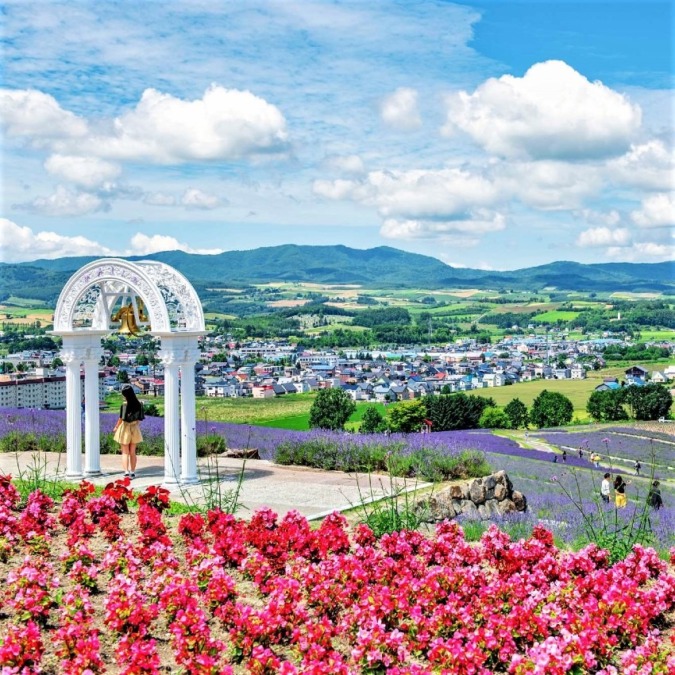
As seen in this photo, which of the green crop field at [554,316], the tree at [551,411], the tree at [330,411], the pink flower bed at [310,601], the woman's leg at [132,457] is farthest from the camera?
the green crop field at [554,316]

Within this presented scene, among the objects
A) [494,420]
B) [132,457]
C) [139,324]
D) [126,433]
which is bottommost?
[494,420]

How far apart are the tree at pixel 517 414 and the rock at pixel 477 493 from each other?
122 feet

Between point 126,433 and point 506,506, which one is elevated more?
point 126,433

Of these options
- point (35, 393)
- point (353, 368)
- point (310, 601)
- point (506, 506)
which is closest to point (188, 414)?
point (506, 506)

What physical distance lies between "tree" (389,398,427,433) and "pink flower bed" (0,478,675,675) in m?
28.3

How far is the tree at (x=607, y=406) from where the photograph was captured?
45031 mm

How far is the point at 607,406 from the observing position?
4603cm

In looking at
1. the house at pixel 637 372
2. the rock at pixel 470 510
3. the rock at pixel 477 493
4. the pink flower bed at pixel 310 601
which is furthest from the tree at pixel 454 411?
the pink flower bed at pixel 310 601

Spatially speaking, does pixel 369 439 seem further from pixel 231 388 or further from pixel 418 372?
pixel 418 372

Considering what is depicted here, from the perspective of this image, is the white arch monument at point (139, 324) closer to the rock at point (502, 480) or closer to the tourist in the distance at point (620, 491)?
the rock at point (502, 480)

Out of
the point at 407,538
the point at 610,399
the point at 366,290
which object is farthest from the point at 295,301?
the point at 407,538

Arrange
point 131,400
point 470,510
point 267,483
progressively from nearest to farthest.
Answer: point 470,510 < point 267,483 < point 131,400

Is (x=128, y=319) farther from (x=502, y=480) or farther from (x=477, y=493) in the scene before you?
(x=502, y=480)

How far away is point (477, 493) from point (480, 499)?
82 mm
